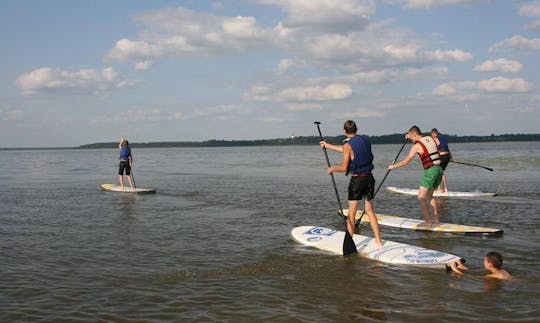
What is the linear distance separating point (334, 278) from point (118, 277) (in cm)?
335

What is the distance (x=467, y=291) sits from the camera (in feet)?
21.6

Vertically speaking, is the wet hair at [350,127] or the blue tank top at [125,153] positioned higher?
the wet hair at [350,127]

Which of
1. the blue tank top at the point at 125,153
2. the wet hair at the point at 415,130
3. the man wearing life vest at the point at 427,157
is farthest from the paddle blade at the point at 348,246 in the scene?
the blue tank top at the point at 125,153

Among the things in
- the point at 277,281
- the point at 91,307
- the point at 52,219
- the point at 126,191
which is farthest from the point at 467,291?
the point at 126,191

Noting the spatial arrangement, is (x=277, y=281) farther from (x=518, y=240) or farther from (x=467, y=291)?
(x=518, y=240)

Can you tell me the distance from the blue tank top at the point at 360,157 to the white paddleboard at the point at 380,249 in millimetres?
1472

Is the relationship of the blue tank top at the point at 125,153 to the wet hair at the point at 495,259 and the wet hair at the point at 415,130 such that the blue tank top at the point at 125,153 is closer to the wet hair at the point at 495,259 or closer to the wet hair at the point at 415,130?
the wet hair at the point at 415,130

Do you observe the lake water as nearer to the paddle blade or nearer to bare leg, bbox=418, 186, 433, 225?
the paddle blade

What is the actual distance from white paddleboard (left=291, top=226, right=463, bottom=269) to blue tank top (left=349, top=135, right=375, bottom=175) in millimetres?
1472

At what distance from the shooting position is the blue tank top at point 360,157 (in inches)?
327

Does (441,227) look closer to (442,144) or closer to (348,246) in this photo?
(348,246)

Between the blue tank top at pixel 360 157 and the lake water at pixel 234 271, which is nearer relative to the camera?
the lake water at pixel 234 271

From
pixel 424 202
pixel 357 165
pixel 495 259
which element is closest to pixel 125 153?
pixel 424 202

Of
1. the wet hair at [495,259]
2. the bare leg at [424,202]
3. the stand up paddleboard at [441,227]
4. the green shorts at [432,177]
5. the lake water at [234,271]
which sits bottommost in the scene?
the lake water at [234,271]
